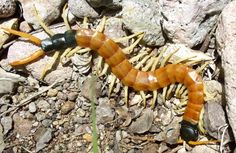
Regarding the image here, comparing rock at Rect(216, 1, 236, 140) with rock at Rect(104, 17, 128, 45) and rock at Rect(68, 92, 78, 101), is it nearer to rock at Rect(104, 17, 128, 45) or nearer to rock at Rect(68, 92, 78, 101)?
rock at Rect(104, 17, 128, 45)

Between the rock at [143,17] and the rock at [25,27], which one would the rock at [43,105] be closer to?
the rock at [25,27]

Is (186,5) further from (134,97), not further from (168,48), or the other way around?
(134,97)

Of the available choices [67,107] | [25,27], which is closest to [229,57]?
[67,107]

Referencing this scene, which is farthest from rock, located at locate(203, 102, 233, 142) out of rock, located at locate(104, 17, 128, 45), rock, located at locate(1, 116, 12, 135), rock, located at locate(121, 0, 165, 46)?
rock, located at locate(1, 116, 12, 135)

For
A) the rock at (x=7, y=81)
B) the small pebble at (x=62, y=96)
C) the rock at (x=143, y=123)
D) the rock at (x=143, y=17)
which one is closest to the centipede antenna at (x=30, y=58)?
the rock at (x=7, y=81)

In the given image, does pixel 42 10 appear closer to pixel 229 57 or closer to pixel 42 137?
pixel 42 137
